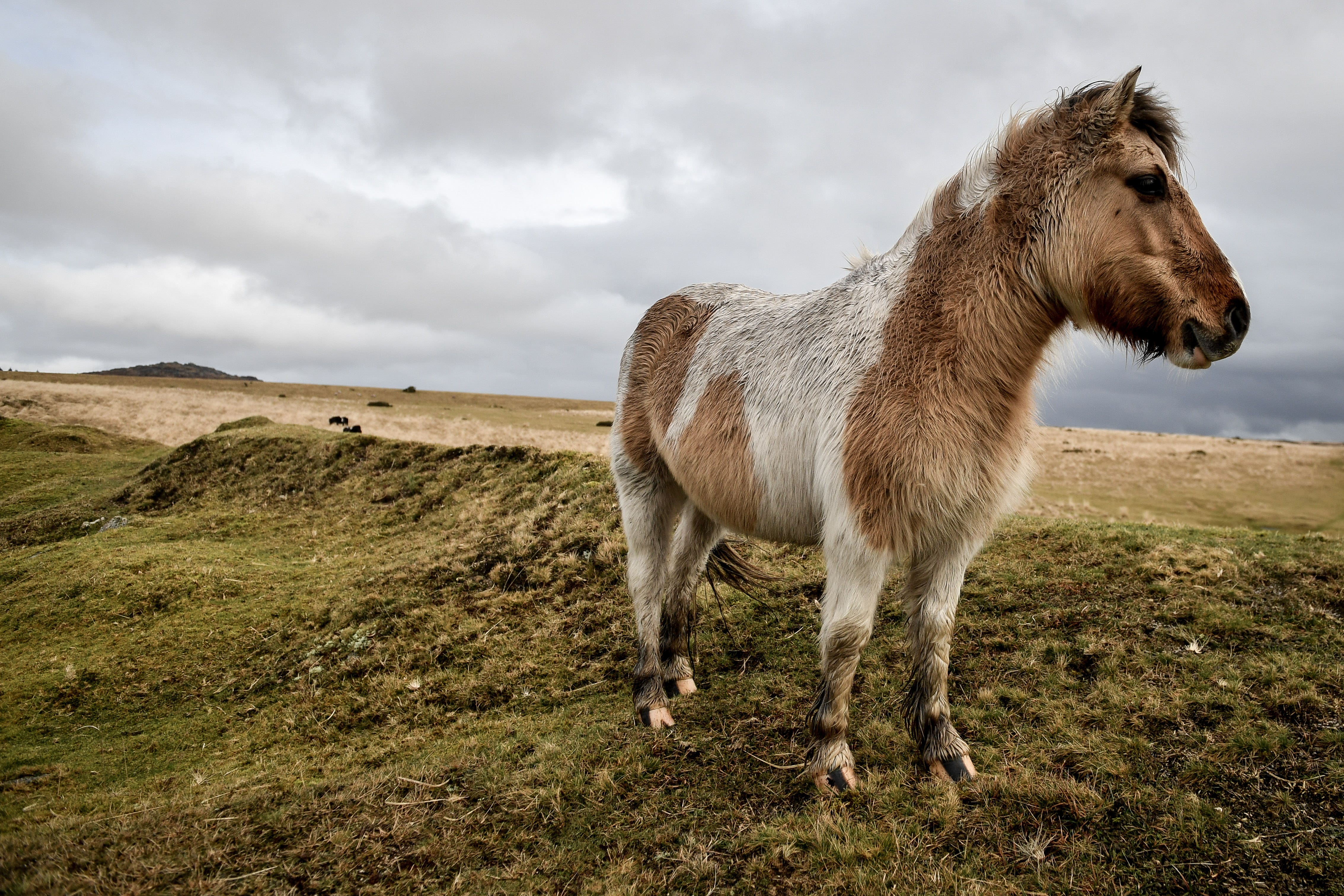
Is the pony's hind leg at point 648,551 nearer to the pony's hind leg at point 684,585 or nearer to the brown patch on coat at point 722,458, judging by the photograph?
the pony's hind leg at point 684,585

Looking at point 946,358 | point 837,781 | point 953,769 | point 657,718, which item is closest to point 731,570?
point 657,718

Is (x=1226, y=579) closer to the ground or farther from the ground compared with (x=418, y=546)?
farther from the ground

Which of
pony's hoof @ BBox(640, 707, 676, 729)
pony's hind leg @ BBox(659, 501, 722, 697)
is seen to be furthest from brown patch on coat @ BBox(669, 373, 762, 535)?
pony's hoof @ BBox(640, 707, 676, 729)

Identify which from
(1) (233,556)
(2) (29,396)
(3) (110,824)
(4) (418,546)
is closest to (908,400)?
(3) (110,824)

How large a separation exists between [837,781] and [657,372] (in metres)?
3.46

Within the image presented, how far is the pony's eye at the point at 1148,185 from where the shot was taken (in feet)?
11.4

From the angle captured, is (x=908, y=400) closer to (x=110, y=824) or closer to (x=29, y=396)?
(x=110, y=824)

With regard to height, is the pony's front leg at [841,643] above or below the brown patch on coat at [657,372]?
below

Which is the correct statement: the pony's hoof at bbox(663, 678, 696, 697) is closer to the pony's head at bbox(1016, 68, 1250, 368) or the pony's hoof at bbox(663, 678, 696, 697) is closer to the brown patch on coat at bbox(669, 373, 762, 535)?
the brown patch on coat at bbox(669, 373, 762, 535)

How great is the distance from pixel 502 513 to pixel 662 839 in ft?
25.6

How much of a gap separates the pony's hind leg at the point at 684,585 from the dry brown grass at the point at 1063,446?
281 centimetres

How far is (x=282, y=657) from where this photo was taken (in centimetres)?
813

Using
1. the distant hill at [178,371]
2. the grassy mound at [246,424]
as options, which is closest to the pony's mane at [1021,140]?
the grassy mound at [246,424]

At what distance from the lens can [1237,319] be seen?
3.30 m
